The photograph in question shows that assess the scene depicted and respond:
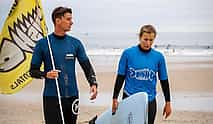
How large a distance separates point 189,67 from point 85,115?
6.33 meters

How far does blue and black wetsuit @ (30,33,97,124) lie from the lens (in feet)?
8.75

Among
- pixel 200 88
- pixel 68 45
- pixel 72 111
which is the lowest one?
pixel 200 88

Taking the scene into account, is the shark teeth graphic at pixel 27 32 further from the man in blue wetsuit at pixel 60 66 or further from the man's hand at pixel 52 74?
the man's hand at pixel 52 74

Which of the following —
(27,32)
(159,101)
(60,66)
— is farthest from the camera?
(159,101)

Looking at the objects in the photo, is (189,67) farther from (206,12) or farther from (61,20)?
(61,20)

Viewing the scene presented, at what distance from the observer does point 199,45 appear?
1498cm

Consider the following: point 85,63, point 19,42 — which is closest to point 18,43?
point 19,42

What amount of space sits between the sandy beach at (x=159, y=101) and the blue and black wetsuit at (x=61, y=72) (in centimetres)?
70

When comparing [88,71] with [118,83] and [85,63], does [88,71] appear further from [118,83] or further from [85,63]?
[118,83]

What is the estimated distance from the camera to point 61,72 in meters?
2.68

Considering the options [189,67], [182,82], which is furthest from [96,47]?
[182,82]

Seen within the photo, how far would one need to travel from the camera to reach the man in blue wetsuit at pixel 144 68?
2.88 m

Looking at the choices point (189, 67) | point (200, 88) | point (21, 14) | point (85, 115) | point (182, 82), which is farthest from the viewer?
point (189, 67)

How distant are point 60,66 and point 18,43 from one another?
39.8 inches
